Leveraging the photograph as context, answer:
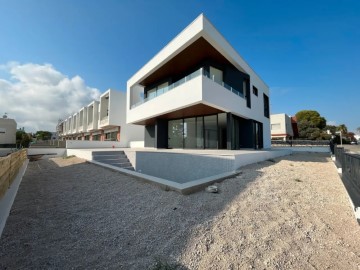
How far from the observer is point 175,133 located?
1609 centimetres

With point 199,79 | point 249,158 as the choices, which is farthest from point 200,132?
point 249,158

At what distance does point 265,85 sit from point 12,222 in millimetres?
23176

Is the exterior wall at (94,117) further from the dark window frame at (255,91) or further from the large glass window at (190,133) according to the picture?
the dark window frame at (255,91)

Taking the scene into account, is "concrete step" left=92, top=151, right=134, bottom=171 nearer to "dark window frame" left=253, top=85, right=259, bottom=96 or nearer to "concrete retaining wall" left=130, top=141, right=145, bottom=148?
"concrete retaining wall" left=130, top=141, right=145, bottom=148

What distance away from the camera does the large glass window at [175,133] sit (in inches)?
609

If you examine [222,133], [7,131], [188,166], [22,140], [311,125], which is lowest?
[188,166]

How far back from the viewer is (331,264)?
7.81 feet

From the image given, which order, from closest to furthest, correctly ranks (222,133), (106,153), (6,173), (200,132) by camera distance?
(6,173) → (106,153) → (222,133) → (200,132)

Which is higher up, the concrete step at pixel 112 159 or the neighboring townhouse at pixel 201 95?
A: the neighboring townhouse at pixel 201 95

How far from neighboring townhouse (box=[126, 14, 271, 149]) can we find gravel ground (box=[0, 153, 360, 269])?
663 cm

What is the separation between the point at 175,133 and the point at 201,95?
6.84m

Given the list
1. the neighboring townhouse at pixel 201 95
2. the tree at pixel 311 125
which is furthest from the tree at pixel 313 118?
the neighboring townhouse at pixel 201 95

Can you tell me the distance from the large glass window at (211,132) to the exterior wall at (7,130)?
4392cm

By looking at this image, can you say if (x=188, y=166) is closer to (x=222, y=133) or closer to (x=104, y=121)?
(x=222, y=133)
